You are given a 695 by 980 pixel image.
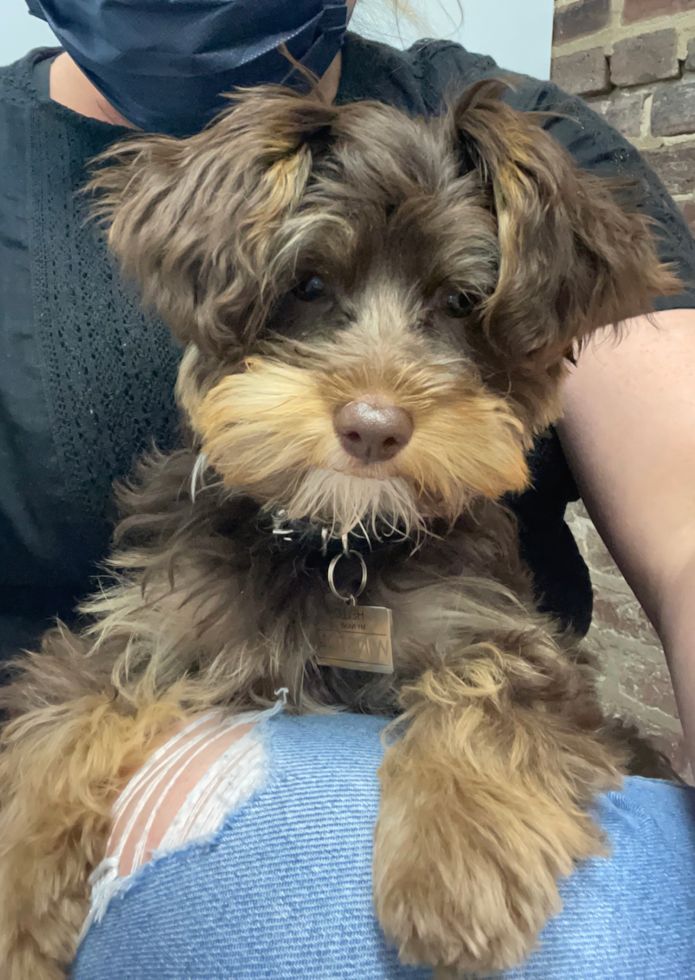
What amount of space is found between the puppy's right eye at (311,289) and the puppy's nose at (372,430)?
1.02ft

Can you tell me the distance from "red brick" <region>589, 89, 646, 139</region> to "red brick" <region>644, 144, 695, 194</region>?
4.1 inches

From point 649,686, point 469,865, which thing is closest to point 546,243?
point 469,865

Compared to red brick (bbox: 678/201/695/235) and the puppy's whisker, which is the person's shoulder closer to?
the puppy's whisker

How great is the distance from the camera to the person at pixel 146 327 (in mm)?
1374

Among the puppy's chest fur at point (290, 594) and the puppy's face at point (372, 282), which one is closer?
the puppy's face at point (372, 282)

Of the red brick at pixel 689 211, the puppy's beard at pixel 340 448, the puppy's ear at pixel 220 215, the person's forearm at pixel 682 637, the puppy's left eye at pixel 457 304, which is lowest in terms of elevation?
the person's forearm at pixel 682 637

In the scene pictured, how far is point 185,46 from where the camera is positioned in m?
1.34

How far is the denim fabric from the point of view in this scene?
91 centimetres

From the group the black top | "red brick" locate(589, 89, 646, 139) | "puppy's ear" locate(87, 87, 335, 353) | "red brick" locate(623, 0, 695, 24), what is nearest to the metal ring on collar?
"puppy's ear" locate(87, 87, 335, 353)

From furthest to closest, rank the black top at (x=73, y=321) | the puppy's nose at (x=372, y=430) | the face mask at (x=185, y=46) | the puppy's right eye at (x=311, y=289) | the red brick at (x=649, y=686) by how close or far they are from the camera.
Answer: the red brick at (x=649, y=686), the black top at (x=73, y=321), the face mask at (x=185, y=46), the puppy's right eye at (x=311, y=289), the puppy's nose at (x=372, y=430)

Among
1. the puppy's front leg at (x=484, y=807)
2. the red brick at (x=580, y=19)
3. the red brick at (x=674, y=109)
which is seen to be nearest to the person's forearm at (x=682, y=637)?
the puppy's front leg at (x=484, y=807)

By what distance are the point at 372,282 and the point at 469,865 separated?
86 cm

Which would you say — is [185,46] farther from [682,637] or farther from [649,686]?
[649,686]

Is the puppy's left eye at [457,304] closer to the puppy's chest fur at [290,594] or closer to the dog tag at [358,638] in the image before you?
the puppy's chest fur at [290,594]
